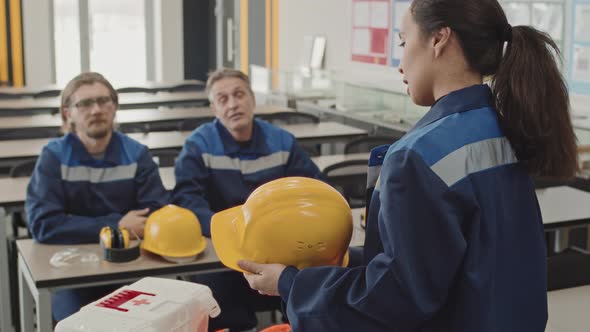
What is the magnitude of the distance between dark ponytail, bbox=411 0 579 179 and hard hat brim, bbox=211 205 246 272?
54cm

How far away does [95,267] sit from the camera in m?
2.64

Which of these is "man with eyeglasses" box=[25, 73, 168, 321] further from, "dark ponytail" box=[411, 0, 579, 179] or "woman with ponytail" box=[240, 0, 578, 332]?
"dark ponytail" box=[411, 0, 579, 179]

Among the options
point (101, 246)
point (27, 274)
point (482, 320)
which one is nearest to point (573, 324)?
point (482, 320)

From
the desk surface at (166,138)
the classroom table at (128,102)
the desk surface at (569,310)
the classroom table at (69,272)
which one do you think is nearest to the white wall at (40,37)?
the classroom table at (128,102)

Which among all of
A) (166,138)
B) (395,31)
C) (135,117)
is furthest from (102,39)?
(166,138)

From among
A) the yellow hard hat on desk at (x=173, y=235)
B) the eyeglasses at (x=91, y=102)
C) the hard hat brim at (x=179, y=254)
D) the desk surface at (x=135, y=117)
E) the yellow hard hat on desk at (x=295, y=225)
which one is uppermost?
the eyeglasses at (x=91, y=102)

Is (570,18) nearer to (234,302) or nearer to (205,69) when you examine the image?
(234,302)

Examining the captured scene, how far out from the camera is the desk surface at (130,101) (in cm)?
731

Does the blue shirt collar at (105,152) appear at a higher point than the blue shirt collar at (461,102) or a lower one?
lower

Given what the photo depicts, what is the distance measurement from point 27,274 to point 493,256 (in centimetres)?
189

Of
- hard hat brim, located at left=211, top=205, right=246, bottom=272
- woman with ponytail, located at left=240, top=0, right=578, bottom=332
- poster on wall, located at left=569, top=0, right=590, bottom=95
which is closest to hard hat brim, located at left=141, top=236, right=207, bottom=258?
hard hat brim, located at left=211, top=205, right=246, bottom=272

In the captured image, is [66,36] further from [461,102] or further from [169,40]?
[461,102]

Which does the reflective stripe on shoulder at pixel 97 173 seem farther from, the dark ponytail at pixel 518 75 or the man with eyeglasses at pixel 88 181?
the dark ponytail at pixel 518 75

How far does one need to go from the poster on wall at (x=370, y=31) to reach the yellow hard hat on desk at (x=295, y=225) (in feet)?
18.5
